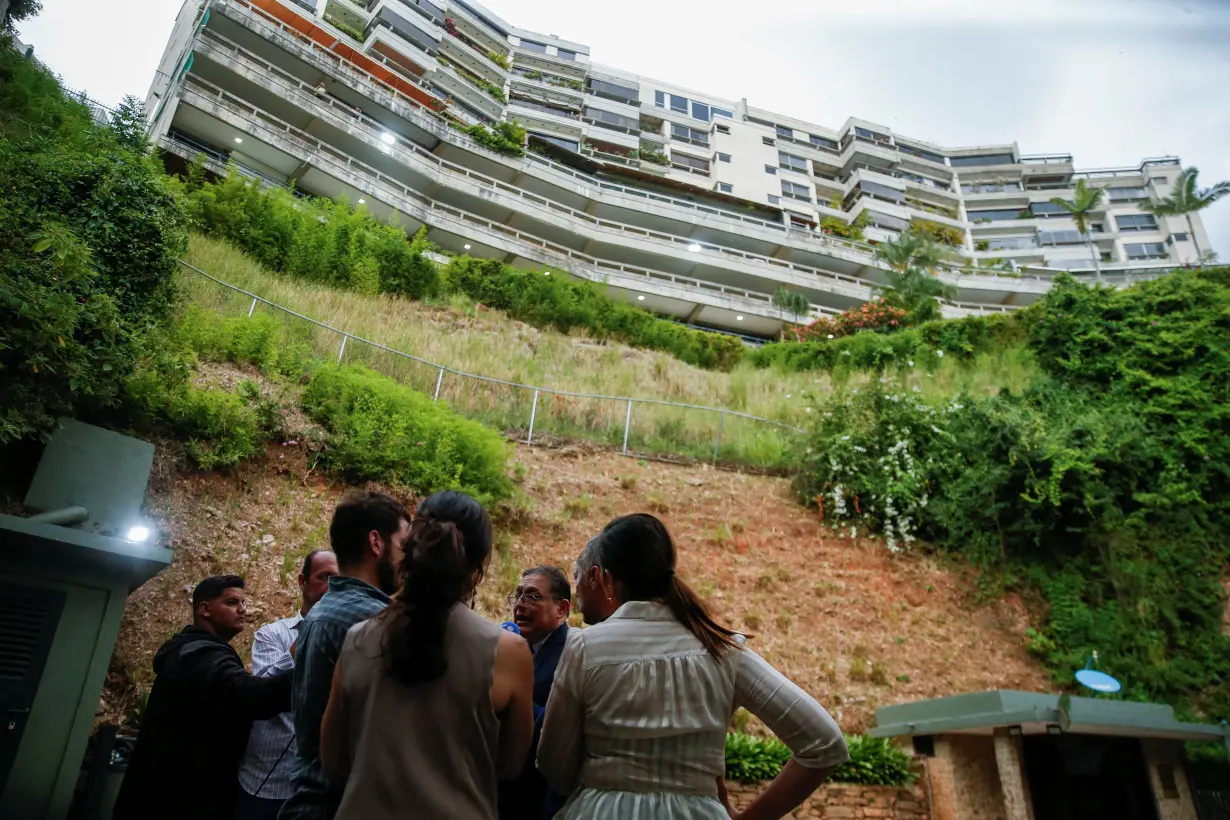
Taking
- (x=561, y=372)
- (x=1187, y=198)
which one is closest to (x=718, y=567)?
(x=561, y=372)

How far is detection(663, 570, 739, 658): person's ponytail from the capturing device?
2.05 m

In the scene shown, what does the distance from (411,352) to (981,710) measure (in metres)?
11.4

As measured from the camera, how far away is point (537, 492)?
10.7 metres

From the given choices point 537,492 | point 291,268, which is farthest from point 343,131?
point 537,492

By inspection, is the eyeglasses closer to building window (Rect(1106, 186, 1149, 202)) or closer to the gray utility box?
the gray utility box

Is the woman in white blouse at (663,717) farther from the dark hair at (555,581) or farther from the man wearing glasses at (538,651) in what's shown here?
the dark hair at (555,581)

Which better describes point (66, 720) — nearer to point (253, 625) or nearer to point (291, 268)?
point (253, 625)

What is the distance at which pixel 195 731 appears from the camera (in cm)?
275

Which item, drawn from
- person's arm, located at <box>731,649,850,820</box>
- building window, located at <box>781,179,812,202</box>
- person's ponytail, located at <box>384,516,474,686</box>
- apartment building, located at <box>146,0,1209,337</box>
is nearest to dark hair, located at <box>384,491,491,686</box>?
person's ponytail, located at <box>384,516,474,686</box>

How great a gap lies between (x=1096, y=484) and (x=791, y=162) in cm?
4597

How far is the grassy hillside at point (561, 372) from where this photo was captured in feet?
41.9

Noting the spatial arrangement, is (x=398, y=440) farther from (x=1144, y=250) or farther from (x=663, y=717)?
(x=1144, y=250)

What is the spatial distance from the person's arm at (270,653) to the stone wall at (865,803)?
5.03 metres

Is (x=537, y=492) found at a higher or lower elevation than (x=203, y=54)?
lower
